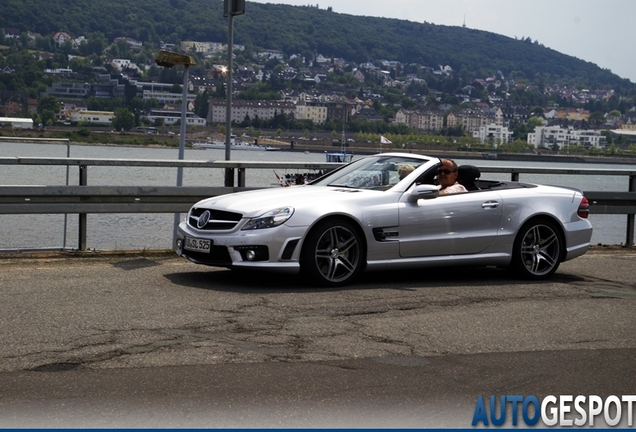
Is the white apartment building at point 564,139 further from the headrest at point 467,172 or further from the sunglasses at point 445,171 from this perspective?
the sunglasses at point 445,171

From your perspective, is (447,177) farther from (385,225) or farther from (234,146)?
(234,146)

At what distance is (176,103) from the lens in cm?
8450

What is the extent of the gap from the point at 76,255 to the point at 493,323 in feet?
18.0

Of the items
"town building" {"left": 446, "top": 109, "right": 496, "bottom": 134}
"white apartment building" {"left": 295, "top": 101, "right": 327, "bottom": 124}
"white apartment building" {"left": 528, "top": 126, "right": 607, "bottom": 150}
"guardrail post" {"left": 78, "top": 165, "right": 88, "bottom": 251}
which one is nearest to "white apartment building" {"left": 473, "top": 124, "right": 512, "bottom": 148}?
"town building" {"left": 446, "top": 109, "right": 496, "bottom": 134}

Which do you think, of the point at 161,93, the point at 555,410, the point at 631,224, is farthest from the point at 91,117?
the point at 555,410

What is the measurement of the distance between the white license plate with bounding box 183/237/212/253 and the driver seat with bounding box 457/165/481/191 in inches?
115

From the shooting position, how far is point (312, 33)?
579 feet

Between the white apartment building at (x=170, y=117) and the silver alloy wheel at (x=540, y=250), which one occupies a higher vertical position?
the silver alloy wheel at (x=540, y=250)

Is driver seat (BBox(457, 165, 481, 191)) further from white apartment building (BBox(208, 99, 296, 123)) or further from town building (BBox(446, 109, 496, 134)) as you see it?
town building (BBox(446, 109, 496, 134))

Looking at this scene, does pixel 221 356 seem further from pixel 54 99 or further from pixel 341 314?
pixel 54 99

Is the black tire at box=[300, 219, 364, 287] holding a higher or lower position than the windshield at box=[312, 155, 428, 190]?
lower

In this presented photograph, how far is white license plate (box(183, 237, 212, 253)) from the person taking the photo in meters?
9.71

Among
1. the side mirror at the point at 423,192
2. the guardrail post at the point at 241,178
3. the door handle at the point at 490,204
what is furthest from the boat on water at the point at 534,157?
the side mirror at the point at 423,192

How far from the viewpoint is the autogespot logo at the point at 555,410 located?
5.30m
